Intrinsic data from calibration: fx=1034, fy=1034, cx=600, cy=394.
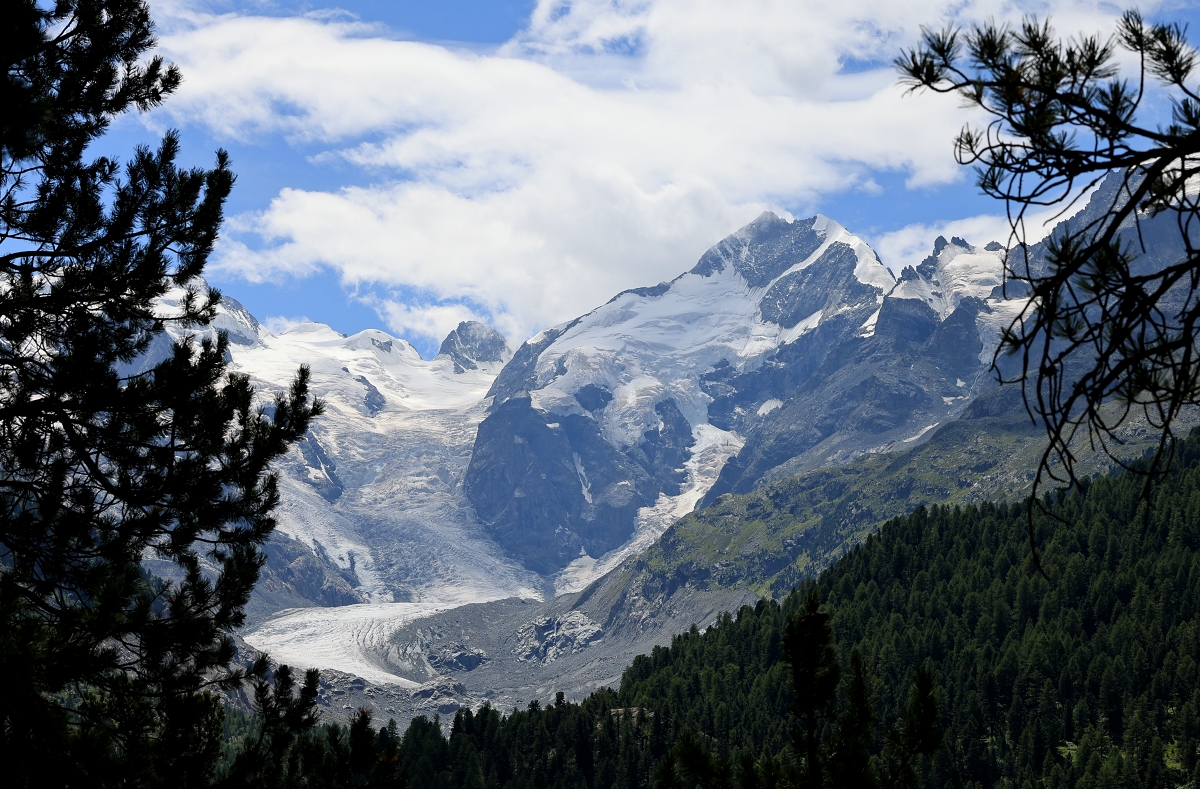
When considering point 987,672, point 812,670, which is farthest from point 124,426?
point 987,672

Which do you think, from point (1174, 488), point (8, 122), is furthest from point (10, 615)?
point (1174, 488)

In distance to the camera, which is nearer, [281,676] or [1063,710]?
[281,676]

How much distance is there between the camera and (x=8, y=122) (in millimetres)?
10055

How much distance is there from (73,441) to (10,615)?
5.57m

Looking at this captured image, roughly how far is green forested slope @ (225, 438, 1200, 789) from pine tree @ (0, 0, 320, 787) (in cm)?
10134

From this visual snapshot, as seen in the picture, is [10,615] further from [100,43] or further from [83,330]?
[100,43]

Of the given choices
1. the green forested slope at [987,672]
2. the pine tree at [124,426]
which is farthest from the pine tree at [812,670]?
the green forested slope at [987,672]

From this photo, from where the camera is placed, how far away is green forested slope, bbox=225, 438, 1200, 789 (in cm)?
12019

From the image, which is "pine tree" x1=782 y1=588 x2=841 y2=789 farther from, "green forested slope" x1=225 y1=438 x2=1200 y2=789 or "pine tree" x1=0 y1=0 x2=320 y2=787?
"green forested slope" x1=225 y1=438 x2=1200 y2=789

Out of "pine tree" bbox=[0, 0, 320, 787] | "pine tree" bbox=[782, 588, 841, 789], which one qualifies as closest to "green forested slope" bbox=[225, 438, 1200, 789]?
"pine tree" bbox=[782, 588, 841, 789]

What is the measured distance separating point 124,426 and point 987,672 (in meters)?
143

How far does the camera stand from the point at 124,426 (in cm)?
1603

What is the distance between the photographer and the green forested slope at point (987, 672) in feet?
394

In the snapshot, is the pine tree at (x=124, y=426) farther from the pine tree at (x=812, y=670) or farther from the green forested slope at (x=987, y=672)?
the green forested slope at (x=987, y=672)
